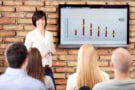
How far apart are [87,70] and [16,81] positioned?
860 mm

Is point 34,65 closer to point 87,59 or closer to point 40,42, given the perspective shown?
Answer: point 87,59

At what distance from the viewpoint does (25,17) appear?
538cm

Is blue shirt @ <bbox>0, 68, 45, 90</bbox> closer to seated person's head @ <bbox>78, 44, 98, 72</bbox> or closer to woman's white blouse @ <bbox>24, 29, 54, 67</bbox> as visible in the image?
seated person's head @ <bbox>78, 44, 98, 72</bbox>

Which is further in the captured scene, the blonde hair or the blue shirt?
the blonde hair

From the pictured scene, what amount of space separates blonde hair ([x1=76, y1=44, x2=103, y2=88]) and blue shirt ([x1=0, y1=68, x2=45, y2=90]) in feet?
2.43

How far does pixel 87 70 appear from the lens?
3133 millimetres

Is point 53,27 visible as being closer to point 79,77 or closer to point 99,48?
point 99,48

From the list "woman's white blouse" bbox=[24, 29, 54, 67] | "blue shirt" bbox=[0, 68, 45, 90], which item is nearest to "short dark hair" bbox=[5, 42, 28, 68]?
"blue shirt" bbox=[0, 68, 45, 90]

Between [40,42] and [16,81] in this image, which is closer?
[16,81]

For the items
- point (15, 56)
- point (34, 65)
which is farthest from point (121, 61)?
point (34, 65)

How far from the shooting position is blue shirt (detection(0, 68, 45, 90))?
242cm

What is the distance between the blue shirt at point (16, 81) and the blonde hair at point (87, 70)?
740 mm

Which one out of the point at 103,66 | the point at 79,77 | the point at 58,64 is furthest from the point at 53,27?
the point at 79,77

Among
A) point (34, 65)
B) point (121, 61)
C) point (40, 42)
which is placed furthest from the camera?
point (40, 42)
